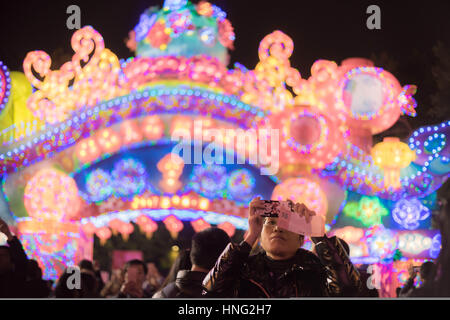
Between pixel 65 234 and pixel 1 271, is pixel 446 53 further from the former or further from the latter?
pixel 1 271

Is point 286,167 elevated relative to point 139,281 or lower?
elevated

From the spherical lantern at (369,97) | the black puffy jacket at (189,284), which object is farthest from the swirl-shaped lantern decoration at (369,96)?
the black puffy jacket at (189,284)

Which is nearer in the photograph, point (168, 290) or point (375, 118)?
point (168, 290)

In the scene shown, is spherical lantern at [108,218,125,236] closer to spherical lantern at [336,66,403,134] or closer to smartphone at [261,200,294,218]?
spherical lantern at [336,66,403,134]

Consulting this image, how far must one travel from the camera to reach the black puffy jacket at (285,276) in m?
2.78

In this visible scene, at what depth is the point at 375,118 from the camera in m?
12.6

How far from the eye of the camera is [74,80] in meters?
12.6

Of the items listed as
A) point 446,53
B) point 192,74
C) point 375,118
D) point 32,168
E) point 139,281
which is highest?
point 446,53

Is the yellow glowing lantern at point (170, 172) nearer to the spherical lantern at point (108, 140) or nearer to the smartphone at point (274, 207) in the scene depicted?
the spherical lantern at point (108, 140)

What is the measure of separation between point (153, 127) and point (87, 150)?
63.1 inches

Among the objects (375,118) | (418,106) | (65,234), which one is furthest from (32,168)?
(418,106)

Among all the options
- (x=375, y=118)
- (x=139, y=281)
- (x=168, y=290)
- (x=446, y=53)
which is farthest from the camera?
(x=446, y=53)

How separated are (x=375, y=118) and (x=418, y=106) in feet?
26.3

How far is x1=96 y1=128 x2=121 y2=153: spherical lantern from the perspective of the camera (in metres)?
13.1
